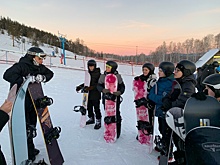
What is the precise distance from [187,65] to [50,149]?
2291mm

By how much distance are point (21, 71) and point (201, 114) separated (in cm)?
254

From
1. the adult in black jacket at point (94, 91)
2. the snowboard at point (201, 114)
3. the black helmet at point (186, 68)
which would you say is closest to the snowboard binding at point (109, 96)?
the adult in black jacket at point (94, 91)

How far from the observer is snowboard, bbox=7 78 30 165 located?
1946 millimetres

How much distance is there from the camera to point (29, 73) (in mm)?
3070

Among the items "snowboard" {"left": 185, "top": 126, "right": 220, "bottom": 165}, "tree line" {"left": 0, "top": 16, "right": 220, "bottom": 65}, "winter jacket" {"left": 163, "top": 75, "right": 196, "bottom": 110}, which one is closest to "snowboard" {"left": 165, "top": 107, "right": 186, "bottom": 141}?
"snowboard" {"left": 185, "top": 126, "right": 220, "bottom": 165}

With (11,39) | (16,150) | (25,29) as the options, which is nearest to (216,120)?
(16,150)

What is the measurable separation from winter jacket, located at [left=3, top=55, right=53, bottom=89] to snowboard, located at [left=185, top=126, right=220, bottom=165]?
8.13ft

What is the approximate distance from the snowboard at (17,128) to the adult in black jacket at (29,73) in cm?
46

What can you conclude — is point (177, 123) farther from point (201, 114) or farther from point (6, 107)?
point (6, 107)

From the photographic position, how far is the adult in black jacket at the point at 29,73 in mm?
2898

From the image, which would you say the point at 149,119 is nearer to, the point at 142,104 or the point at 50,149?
the point at 142,104

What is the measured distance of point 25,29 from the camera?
70.2 meters

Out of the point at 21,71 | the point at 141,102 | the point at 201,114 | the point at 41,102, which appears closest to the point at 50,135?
the point at 41,102

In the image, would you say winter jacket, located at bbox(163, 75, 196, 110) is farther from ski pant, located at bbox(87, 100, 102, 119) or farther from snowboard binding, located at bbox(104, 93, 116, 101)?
ski pant, located at bbox(87, 100, 102, 119)
